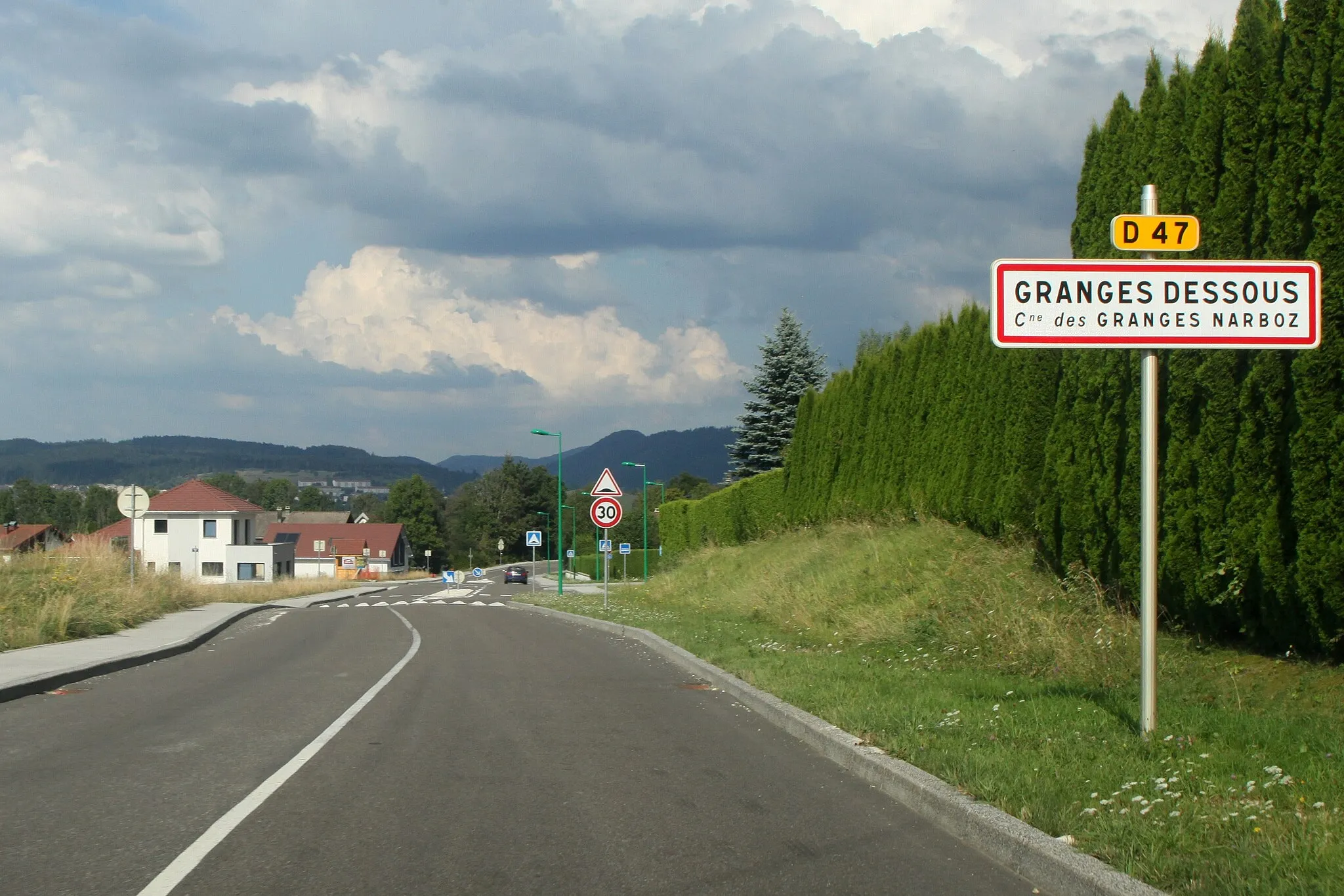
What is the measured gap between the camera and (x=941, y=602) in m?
14.7

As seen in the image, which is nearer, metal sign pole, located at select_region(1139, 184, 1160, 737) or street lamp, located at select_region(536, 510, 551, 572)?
metal sign pole, located at select_region(1139, 184, 1160, 737)

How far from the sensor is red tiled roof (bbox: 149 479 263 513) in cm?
8012

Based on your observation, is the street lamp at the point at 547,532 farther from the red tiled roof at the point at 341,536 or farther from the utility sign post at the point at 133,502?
the utility sign post at the point at 133,502

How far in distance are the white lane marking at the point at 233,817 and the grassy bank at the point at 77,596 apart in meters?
9.63

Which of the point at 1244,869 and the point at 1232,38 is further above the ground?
A: the point at 1232,38

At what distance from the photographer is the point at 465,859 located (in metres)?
5.66

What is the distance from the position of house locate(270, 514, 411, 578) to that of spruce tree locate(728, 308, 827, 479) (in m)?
70.2

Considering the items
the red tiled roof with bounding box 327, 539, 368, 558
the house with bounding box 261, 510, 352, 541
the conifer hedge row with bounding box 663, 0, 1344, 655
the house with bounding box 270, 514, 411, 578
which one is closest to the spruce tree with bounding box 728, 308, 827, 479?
the conifer hedge row with bounding box 663, 0, 1344, 655

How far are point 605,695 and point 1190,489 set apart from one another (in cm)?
600

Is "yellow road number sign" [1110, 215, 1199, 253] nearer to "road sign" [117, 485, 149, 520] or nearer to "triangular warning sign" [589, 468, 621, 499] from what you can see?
"triangular warning sign" [589, 468, 621, 499]

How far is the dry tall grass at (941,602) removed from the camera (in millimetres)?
10992

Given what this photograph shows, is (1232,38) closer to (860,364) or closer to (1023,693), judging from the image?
(1023,693)

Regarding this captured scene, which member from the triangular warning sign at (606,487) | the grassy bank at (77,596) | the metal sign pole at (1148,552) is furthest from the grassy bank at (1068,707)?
the grassy bank at (77,596)

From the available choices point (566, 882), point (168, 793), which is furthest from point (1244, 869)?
point (168, 793)
